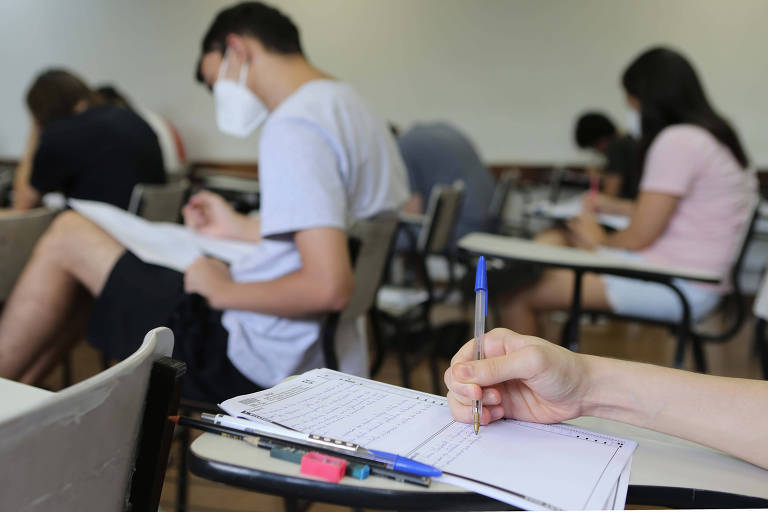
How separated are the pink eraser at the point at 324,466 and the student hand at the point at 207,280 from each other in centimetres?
89

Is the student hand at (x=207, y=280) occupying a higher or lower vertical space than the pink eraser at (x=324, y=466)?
lower

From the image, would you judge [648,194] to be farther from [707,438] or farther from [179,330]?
[707,438]

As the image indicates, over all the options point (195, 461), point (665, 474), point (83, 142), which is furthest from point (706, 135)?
point (83, 142)

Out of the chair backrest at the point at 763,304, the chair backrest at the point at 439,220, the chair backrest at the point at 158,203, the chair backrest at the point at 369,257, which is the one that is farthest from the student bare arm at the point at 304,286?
the chair backrest at the point at 439,220

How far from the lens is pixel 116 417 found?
1.61 feet

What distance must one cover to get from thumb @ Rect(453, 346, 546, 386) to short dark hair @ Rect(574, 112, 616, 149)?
16.3ft

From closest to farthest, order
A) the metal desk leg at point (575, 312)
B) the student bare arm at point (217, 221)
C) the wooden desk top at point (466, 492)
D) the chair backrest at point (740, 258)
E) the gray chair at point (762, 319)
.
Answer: the wooden desk top at point (466, 492) < the gray chair at point (762, 319) < the metal desk leg at point (575, 312) < the student bare arm at point (217, 221) < the chair backrest at point (740, 258)

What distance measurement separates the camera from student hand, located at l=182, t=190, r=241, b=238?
1.93 meters

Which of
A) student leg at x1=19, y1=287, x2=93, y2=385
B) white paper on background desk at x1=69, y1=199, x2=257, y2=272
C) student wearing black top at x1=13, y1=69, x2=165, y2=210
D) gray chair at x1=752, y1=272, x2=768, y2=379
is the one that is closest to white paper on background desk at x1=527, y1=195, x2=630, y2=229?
gray chair at x1=752, y1=272, x2=768, y2=379

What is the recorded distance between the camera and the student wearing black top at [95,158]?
2.71 m

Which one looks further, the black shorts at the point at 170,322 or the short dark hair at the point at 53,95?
the short dark hair at the point at 53,95

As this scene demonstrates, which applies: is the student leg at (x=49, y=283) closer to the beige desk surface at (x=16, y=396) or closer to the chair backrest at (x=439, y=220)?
the beige desk surface at (x=16, y=396)

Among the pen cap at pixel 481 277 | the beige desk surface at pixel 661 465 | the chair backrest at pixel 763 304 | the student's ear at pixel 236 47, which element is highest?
the student's ear at pixel 236 47

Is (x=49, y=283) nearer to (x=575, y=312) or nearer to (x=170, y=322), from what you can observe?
(x=170, y=322)
